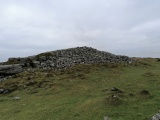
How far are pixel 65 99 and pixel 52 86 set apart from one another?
19.2ft

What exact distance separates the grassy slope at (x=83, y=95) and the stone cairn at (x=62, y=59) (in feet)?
9.58

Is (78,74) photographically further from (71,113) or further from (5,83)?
(71,113)

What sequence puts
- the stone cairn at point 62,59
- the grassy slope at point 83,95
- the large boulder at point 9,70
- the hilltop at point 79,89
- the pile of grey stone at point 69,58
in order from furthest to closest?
1. the pile of grey stone at point 69,58
2. the stone cairn at point 62,59
3. the large boulder at point 9,70
4. the hilltop at point 79,89
5. the grassy slope at point 83,95

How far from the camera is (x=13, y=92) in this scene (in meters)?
30.7

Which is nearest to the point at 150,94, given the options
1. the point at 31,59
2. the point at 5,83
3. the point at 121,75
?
the point at 121,75

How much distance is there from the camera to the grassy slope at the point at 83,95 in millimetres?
19734

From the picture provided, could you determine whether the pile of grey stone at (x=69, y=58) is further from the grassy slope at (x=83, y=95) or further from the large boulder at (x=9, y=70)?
the grassy slope at (x=83, y=95)

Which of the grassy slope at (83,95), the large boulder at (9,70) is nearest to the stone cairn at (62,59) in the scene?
the large boulder at (9,70)

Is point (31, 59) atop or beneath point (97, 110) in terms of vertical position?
atop

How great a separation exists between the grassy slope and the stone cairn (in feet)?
9.58

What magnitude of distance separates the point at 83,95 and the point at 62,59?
17468 mm

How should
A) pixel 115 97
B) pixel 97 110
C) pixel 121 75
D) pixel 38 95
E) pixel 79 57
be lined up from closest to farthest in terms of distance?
pixel 97 110 → pixel 115 97 → pixel 38 95 → pixel 121 75 → pixel 79 57

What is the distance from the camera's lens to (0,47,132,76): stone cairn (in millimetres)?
39809

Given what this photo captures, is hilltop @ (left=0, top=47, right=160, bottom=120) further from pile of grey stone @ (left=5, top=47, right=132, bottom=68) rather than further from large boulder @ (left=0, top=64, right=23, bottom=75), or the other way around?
large boulder @ (left=0, top=64, right=23, bottom=75)
